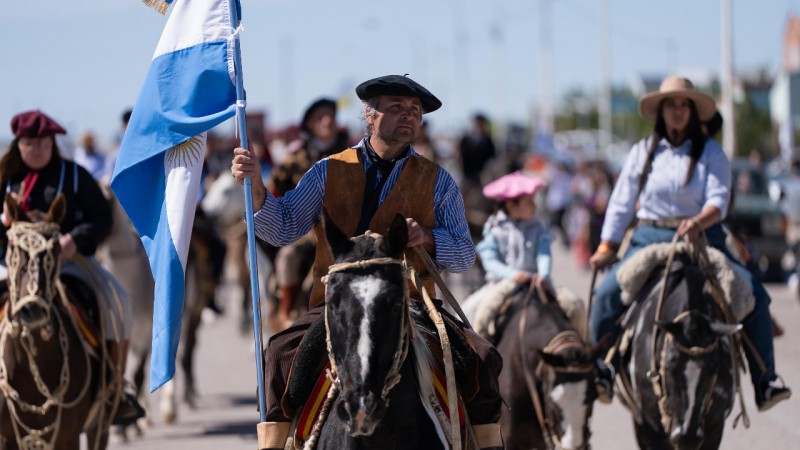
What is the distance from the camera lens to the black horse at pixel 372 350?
541 cm

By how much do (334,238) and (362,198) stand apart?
0.72 metres

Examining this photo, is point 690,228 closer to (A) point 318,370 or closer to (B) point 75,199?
(A) point 318,370

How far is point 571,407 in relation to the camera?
9.02 metres

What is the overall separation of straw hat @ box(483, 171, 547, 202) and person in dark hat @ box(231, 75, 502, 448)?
11.6ft

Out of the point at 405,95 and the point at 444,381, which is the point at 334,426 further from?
the point at 405,95

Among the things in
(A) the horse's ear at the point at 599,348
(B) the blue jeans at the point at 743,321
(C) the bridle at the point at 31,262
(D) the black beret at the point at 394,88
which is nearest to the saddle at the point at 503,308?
(B) the blue jeans at the point at 743,321

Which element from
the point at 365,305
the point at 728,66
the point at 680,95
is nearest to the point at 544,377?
the point at 680,95

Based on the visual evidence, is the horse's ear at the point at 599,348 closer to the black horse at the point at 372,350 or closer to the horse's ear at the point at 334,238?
the black horse at the point at 372,350

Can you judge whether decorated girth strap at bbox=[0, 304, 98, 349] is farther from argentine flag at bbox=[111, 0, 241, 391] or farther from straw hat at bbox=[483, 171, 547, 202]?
straw hat at bbox=[483, 171, 547, 202]

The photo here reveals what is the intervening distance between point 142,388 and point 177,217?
6.55m

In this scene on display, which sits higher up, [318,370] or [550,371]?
[318,370]

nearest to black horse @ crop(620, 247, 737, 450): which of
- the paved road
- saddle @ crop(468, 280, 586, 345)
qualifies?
saddle @ crop(468, 280, 586, 345)

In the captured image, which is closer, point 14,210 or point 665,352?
point 14,210

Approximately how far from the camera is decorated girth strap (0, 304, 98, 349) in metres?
9.08
